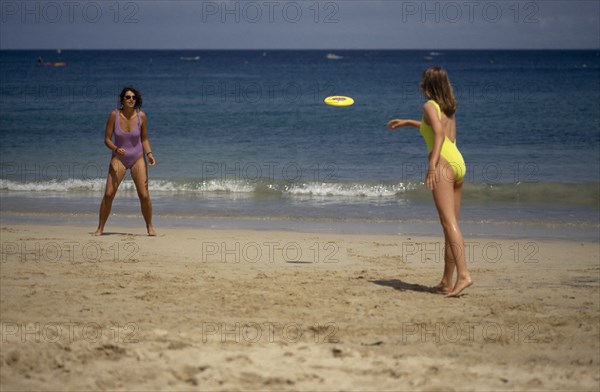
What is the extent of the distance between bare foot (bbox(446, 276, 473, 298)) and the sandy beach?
126 millimetres

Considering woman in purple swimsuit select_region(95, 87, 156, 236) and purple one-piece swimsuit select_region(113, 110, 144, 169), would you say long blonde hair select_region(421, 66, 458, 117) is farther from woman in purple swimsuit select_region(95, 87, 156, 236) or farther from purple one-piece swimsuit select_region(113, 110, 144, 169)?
purple one-piece swimsuit select_region(113, 110, 144, 169)

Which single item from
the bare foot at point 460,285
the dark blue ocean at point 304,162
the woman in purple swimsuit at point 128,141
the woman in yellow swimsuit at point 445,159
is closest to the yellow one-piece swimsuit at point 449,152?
the woman in yellow swimsuit at point 445,159

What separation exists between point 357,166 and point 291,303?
1195 cm

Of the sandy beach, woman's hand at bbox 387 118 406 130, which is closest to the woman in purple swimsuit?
the sandy beach

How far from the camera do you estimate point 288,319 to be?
620 centimetres

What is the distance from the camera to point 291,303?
6641mm

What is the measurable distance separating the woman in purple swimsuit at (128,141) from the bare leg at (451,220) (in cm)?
400

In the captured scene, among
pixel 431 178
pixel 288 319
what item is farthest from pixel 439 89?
pixel 288 319

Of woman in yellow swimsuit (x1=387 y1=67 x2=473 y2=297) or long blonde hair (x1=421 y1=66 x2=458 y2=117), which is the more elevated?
long blonde hair (x1=421 y1=66 x2=458 y2=117)

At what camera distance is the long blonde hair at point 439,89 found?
663 centimetres

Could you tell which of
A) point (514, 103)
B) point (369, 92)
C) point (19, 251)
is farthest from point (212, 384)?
point (369, 92)

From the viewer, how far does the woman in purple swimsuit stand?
31.4ft

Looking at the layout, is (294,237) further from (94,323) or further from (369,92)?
(369,92)

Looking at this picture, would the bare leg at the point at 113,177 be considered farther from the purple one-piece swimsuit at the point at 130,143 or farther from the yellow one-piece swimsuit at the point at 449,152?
the yellow one-piece swimsuit at the point at 449,152
